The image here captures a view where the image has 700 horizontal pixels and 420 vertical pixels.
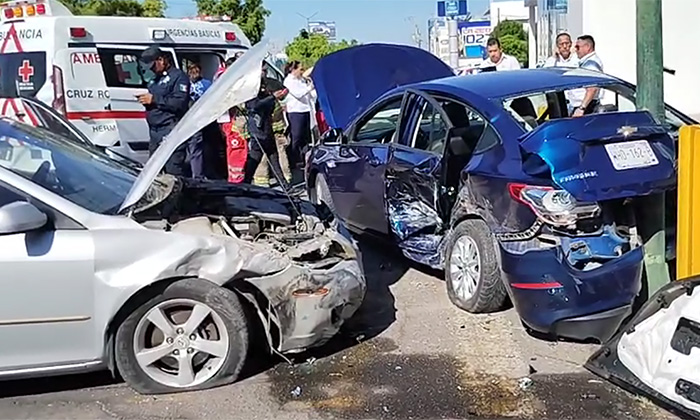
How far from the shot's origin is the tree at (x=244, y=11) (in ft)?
112

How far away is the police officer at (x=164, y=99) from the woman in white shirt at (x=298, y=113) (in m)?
3.02

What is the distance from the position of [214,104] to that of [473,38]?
18.8 metres

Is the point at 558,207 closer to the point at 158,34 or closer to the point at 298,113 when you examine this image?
the point at 158,34

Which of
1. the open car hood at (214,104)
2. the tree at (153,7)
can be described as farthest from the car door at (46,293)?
the tree at (153,7)

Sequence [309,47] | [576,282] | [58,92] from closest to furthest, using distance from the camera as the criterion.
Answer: [576,282] < [58,92] < [309,47]

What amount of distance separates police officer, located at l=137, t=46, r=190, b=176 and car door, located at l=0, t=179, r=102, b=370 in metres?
5.25

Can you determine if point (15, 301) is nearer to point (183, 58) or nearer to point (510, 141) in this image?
point (510, 141)

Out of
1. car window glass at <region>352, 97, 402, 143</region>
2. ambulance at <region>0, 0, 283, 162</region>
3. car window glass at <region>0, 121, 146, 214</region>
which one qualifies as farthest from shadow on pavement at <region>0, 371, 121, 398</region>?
ambulance at <region>0, 0, 283, 162</region>

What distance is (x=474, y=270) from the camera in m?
5.82

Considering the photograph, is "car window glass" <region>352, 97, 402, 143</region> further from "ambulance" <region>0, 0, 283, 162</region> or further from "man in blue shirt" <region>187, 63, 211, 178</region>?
"ambulance" <region>0, 0, 283, 162</region>

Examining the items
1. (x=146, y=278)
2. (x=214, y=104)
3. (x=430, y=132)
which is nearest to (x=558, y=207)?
(x=430, y=132)

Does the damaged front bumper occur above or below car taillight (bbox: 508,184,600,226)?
below

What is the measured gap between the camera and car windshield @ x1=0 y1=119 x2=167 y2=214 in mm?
4727

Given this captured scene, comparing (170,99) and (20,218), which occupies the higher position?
(20,218)
